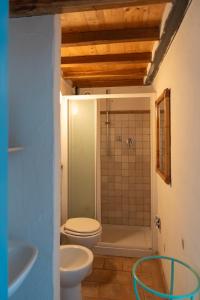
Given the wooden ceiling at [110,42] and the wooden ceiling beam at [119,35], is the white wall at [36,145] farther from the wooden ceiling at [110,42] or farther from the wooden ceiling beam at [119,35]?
the wooden ceiling beam at [119,35]

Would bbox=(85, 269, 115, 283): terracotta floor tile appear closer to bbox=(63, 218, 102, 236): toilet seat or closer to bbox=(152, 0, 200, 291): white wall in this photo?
bbox=(63, 218, 102, 236): toilet seat

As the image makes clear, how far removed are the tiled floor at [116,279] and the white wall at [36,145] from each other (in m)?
0.95

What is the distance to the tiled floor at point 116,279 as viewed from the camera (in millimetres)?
2197

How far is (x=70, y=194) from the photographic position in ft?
10.4

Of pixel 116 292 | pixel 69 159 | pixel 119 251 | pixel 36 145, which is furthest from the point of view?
pixel 69 159

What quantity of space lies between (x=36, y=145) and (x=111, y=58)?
1.58m

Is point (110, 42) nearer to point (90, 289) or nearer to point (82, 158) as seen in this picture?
point (82, 158)

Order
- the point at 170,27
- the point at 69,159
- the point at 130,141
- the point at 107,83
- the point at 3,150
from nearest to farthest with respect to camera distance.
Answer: the point at 3,150
the point at 170,27
the point at 69,159
the point at 107,83
the point at 130,141

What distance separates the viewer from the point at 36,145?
4.74 feet

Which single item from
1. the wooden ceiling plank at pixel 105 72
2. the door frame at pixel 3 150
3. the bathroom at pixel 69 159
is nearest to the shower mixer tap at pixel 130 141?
the bathroom at pixel 69 159

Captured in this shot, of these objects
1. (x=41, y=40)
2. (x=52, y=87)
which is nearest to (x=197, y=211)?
(x=52, y=87)

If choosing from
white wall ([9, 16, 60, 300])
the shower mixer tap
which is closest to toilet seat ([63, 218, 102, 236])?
white wall ([9, 16, 60, 300])

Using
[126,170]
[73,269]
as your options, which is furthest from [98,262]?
[126,170]

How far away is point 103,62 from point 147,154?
1715 millimetres
